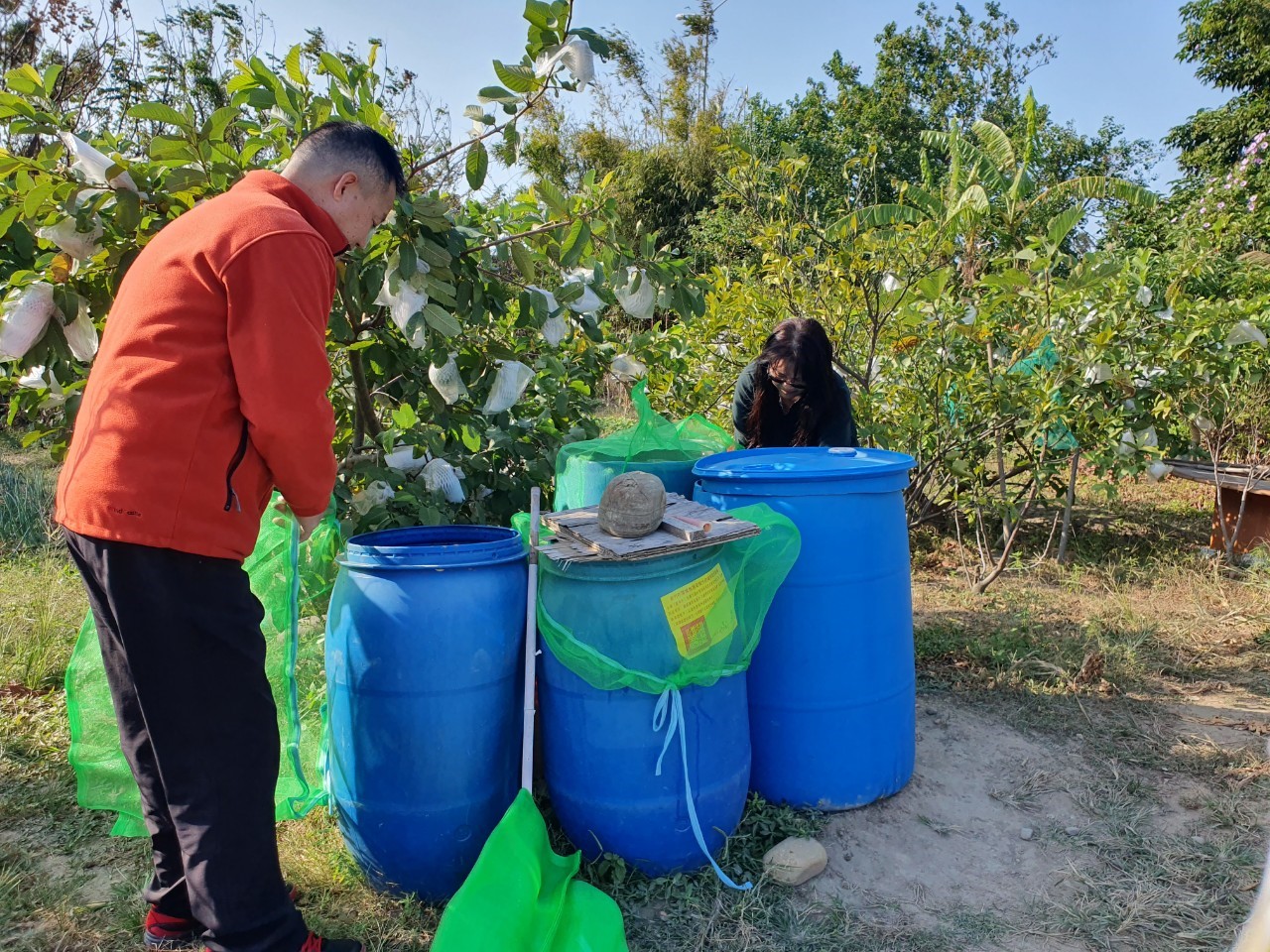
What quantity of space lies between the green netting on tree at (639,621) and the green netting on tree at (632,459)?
539mm

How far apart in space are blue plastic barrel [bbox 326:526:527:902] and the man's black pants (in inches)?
9.9

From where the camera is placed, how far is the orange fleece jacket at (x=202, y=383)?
61.5 inches

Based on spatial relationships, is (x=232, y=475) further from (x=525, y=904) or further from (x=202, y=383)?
(x=525, y=904)

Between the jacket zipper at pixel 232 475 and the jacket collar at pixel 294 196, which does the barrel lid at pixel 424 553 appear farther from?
the jacket collar at pixel 294 196

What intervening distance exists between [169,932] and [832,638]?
5.71 ft

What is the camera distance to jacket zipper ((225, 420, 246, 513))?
1.63 metres

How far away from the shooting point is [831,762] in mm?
2377

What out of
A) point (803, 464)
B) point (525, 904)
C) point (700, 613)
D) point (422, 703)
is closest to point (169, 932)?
point (422, 703)

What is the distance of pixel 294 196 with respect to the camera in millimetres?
1756

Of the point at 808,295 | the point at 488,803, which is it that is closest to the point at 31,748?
the point at 488,803

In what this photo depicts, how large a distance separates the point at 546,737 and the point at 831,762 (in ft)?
2.69

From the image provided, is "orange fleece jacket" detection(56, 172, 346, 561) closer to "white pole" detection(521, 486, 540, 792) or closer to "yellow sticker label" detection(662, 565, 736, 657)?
"white pole" detection(521, 486, 540, 792)

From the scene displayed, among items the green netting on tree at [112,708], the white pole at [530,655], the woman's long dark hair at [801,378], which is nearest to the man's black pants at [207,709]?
the green netting on tree at [112,708]

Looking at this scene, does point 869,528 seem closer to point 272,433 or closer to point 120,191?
point 272,433
